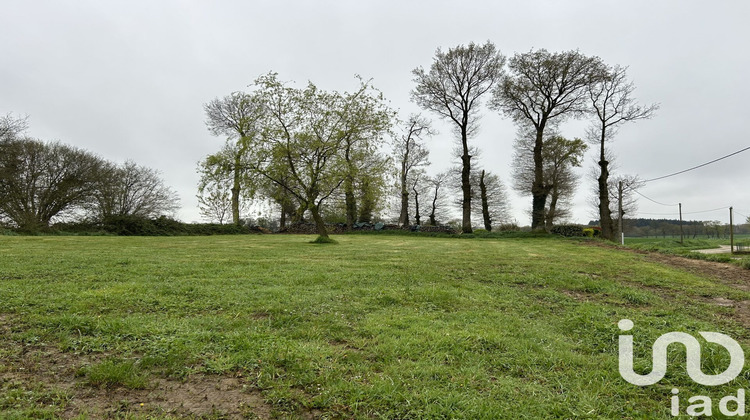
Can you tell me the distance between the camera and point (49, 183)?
25828 mm

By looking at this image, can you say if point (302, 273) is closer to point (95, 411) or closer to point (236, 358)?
point (236, 358)

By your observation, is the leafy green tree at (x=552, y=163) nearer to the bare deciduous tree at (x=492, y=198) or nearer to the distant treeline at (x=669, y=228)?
the bare deciduous tree at (x=492, y=198)

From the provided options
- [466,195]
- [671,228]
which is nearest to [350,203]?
[466,195]

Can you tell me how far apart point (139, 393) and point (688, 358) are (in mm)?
4711

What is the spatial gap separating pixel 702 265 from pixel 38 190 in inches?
1481

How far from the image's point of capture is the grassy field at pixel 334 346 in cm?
248

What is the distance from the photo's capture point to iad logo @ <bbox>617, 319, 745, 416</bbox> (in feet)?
8.26

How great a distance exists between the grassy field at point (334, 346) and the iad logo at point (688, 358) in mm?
70

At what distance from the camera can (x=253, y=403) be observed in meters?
2.48

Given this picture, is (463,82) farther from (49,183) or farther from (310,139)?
(49,183)

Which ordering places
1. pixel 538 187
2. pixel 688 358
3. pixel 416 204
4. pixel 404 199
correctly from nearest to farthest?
pixel 688 358
pixel 538 187
pixel 404 199
pixel 416 204

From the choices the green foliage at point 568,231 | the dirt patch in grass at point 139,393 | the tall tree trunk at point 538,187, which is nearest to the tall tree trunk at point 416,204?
the green foliage at point 568,231

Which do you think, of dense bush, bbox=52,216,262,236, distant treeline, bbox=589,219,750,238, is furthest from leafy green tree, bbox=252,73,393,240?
distant treeline, bbox=589,219,750,238

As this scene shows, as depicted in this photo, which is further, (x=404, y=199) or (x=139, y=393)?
(x=404, y=199)
